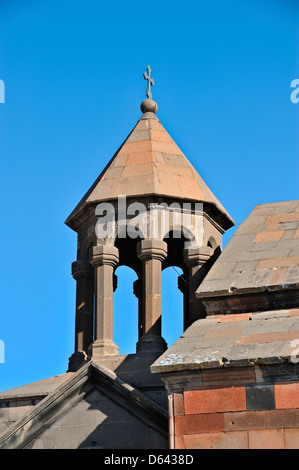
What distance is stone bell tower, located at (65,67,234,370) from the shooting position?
54.4ft

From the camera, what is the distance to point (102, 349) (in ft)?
53.4

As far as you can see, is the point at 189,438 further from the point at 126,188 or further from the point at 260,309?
the point at 126,188

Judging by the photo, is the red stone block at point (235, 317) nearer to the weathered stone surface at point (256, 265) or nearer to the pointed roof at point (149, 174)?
the weathered stone surface at point (256, 265)

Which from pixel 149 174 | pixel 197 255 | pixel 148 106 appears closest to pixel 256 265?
pixel 197 255

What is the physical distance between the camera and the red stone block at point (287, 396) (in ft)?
38.9

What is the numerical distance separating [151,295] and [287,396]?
499cm

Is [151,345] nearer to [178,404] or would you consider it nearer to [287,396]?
[178,404]

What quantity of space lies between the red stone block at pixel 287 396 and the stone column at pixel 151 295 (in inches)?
173

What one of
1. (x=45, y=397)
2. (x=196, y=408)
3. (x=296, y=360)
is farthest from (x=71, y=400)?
(x=296, y=360)

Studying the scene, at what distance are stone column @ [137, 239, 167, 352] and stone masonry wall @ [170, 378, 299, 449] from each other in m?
3.76

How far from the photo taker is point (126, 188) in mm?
17141

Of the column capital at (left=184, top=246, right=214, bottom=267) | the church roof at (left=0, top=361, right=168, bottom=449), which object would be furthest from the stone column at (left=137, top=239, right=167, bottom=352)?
the church roof at (left=0, top=361, right=168, bottom=449)

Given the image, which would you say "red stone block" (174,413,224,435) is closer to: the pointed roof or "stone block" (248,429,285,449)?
"stone block" (248,429,285,449)

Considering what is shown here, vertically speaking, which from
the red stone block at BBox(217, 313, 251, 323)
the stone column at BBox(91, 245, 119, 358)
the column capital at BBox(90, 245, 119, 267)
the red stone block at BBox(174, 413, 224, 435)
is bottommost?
the red stone block at BBox(174, 413, 224, 435)
